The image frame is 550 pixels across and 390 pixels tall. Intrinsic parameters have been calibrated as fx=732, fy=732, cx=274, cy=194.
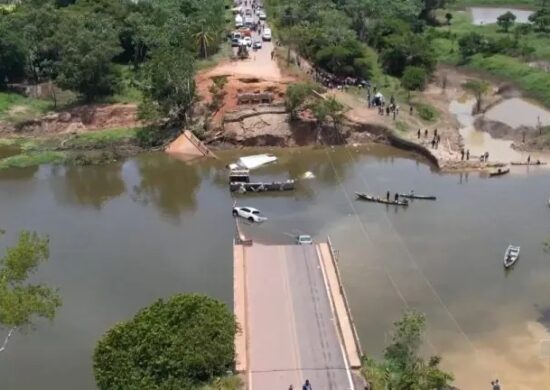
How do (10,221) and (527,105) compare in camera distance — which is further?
(527,105)

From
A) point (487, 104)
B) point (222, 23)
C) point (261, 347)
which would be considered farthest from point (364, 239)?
point (222, 23)

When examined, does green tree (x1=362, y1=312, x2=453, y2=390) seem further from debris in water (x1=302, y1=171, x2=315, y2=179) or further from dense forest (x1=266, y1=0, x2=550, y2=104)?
dense forest (x1=266, y1=0, x2=550, y2=104)

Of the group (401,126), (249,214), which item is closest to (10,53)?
(249,214)

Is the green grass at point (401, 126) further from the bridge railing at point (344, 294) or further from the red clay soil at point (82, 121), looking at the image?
the red clay soil at point (82, 121)

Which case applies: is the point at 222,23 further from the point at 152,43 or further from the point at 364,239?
the point at 364,239

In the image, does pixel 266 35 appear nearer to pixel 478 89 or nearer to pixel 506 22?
pixel 478 89

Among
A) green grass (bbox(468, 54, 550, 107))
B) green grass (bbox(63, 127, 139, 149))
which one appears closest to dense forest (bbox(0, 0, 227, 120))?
green grass (bbox(63, 127, 139, 149))

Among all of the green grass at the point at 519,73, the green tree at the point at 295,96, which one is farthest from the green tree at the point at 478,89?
the green tree at the point at 295,96
